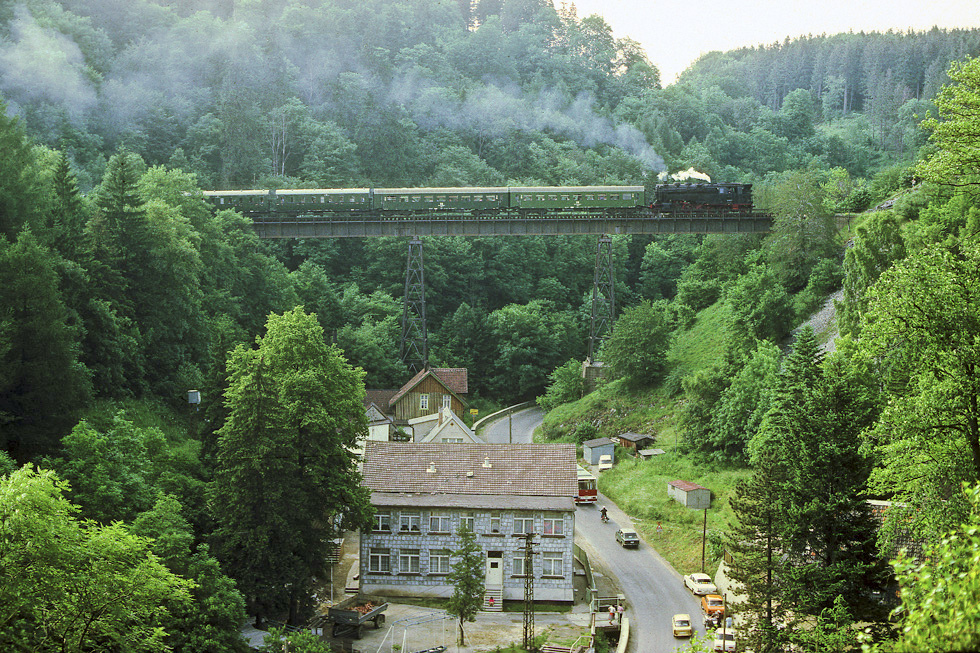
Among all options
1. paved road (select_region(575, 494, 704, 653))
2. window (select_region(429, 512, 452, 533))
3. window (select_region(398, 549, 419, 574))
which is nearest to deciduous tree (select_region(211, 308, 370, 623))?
window (select_region(398, 549, 419, 574))

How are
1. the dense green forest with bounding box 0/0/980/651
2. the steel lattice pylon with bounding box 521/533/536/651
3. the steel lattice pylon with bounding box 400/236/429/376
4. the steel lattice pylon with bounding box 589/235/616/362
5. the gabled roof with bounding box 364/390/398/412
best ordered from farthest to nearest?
the steel lattice pylon with bounding box 400/236/429/376, the steel lattice pylon with bounding box 589/235/616/362, the gabled roof with bounding box 364/390/398/412, the steel lattice pylon with bounding box 521/533/536/651, the dense green forest with bounding box 0/0/980/651

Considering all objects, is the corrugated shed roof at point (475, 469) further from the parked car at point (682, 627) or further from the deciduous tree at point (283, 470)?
the parked car at point (682, 627)

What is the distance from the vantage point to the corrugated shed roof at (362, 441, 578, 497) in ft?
107

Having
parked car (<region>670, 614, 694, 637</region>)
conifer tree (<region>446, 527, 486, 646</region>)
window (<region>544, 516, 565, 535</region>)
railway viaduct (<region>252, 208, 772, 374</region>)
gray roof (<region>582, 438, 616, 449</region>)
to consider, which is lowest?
parked car (<region>670, 614, 694, 637</region>)

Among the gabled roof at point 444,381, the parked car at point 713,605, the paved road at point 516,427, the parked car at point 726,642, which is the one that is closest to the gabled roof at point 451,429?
the paved road at point 516,427

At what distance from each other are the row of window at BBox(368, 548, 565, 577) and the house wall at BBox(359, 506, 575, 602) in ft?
0.11

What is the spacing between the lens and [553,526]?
31484mm

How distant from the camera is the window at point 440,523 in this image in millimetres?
32031

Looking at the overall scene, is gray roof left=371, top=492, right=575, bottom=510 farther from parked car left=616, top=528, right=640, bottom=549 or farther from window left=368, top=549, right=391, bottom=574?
parked car left=616, top=528, right=640, bottom=549

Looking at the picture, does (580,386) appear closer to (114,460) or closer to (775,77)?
(114,460)

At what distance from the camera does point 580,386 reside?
5878cm

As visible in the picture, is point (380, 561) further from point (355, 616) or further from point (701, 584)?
point (701, 584)

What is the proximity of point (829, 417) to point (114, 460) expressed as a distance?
19872mm

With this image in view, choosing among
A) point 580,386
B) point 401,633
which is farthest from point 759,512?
point 580,386
